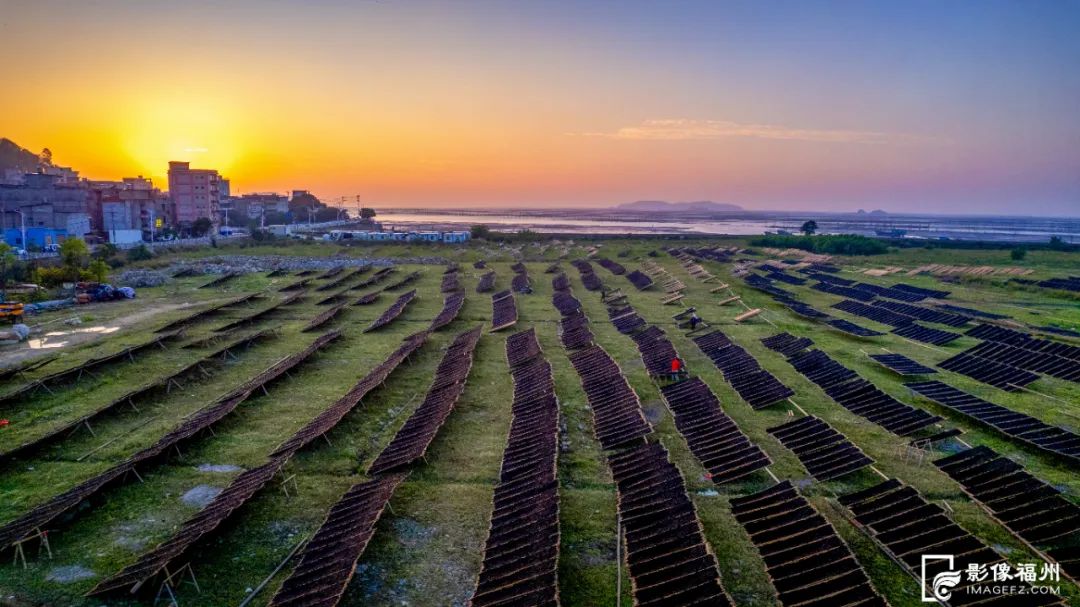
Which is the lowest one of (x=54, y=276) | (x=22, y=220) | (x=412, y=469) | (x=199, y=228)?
(x=412, y=469)

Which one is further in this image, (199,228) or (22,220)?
(199,228)

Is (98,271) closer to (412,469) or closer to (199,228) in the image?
(412,469)

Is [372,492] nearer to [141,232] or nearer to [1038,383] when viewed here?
[1038,383]

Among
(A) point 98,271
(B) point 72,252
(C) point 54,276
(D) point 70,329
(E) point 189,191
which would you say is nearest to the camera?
(D) point 70,329

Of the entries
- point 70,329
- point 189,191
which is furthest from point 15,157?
point 70,329

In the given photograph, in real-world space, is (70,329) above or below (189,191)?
below

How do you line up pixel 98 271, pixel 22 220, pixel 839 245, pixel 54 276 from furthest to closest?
1. pixel 839 245
2. pixel 22 220
3. pixel 98 271
4. pixel 54 276

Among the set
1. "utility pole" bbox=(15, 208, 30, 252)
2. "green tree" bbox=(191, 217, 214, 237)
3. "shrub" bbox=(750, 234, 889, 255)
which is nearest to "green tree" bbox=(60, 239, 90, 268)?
"utility pole" bbox=(15, 208, 30, 252)

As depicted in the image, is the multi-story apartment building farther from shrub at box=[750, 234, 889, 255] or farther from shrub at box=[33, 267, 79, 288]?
shrub at box=[750, 234, 889, 255]

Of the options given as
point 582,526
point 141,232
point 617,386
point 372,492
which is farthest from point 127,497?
point 141,232
